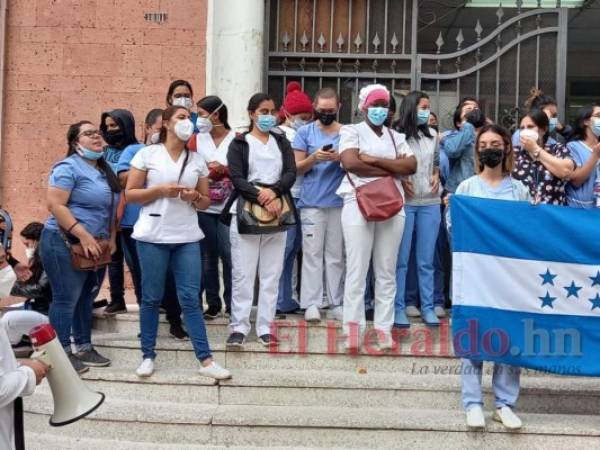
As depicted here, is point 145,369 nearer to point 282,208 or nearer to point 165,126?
point 282,208

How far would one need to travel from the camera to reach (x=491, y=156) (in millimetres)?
5824

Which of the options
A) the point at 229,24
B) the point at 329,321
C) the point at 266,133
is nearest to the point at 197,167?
the point at 266,133

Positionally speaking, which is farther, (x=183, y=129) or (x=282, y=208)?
(x=282, y=208)

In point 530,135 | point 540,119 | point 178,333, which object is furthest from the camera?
point 178,333

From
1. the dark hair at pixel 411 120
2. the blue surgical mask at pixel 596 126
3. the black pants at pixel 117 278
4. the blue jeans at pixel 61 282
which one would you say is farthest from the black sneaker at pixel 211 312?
the blue surgical mask at pixel 596 126

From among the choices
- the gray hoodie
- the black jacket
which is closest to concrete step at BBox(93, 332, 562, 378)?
the black jacket

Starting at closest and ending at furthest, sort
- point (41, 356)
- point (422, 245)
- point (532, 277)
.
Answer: point (41, 356), point (532, 277), point (422, 245)

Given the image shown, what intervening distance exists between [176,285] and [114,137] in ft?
5.49

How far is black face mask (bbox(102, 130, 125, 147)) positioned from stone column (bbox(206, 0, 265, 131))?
1.78 m

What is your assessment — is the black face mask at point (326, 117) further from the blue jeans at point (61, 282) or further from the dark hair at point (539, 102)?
the blue jeans at point (61, 282)

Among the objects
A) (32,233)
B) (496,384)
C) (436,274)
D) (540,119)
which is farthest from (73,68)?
(496,384)

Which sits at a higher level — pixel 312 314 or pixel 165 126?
pixel 165 126

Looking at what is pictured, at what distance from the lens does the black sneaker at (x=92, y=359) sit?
6477mm

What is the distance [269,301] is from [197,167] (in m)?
1.12
